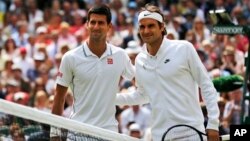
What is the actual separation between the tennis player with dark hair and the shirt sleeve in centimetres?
96

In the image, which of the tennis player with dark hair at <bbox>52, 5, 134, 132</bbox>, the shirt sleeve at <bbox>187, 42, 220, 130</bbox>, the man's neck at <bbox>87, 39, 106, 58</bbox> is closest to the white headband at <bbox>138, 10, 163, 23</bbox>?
the shirt sleeve at <bbox>187, 42, 220, 130</bbox>

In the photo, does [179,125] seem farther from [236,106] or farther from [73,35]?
[73,35]

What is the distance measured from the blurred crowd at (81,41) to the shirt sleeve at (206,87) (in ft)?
16.6

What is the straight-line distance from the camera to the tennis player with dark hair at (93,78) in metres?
9.50

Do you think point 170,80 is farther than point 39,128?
Yes

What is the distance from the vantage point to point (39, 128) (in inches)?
322

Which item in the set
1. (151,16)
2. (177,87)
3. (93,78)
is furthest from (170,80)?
(93,78)

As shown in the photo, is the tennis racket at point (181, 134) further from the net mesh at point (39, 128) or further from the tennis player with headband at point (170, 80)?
the net mesh at point (39, 128)

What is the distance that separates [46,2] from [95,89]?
14612 mm

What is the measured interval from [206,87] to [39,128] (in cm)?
155

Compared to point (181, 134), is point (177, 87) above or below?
above

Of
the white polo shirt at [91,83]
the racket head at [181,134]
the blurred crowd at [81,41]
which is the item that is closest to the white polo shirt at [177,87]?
the racket head at [181,134]

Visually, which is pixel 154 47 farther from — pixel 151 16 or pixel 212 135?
pixel 212 135

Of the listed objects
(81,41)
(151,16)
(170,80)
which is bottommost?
(81,41)
